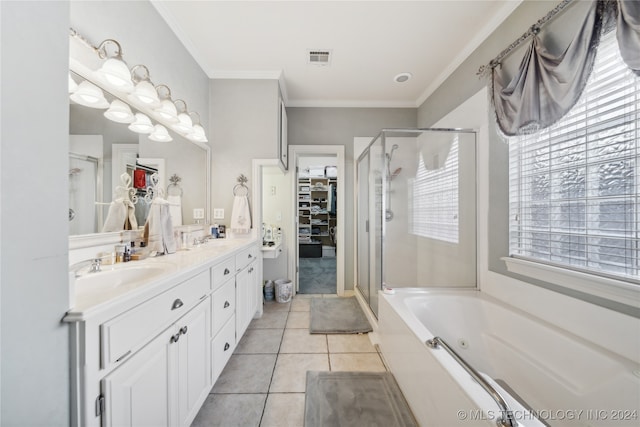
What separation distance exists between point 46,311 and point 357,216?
8.80 ft

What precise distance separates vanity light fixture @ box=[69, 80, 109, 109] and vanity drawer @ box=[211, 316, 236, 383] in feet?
4.65

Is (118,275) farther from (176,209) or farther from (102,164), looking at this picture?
(176,209)

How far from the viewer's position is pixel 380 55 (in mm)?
2068

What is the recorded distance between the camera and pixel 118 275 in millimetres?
1125

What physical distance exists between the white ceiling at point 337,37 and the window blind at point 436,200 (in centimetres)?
86

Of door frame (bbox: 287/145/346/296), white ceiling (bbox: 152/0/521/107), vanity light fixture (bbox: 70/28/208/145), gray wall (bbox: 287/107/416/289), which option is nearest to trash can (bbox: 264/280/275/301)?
door frame (bbox: 287/145/346/296)

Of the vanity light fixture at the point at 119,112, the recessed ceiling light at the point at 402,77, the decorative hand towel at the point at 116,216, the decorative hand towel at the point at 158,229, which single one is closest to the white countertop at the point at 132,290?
the decorative hand towel at the point at 158,229

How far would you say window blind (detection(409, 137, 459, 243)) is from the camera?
A: 2.08 m

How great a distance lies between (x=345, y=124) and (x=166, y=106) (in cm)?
207

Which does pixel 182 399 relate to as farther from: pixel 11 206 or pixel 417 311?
pixel 417 311

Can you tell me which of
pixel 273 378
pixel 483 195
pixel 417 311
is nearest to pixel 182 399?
pixel 273 378

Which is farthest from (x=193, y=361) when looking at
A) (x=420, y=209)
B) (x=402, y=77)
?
(x=402, y=77)

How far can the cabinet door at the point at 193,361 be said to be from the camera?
103 centimetres

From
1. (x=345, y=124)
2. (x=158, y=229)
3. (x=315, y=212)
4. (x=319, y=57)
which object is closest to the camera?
(x=158, y=229)
